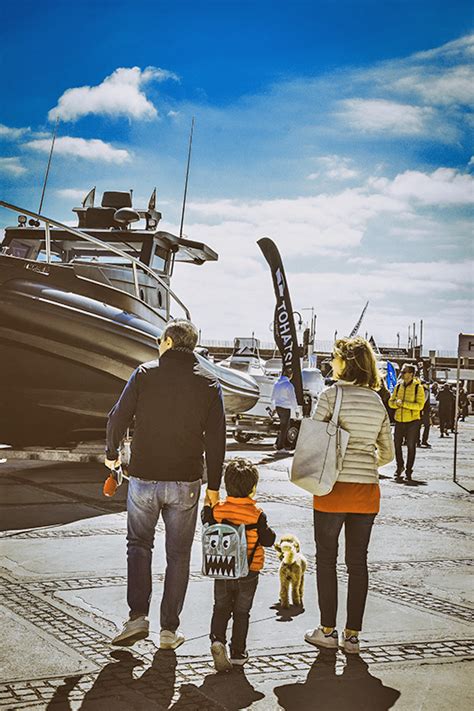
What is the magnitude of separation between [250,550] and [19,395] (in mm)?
7659

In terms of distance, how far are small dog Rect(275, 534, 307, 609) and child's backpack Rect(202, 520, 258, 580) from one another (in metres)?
0.89

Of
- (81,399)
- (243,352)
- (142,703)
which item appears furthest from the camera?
(243,352)

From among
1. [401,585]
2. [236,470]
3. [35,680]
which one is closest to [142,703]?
[35,680]

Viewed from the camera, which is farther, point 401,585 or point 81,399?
point 81,399

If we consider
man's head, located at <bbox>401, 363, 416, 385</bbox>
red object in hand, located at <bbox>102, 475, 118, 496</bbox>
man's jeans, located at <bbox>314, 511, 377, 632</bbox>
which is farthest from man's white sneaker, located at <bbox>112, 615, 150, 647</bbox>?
man's head, located at <bbox>401, 363, 416, 385</bbox>

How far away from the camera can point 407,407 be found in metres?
13.5

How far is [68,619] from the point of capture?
4762 millimetres

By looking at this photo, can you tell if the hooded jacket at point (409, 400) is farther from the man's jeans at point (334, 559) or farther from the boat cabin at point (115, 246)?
the man's jeans at point (334, 559)

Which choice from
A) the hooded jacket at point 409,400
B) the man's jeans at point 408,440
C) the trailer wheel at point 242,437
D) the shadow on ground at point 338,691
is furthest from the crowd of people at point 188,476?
the trailer wheel at point 242,437

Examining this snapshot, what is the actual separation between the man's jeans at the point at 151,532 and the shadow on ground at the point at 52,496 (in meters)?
3.15

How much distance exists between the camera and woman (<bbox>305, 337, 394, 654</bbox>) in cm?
450

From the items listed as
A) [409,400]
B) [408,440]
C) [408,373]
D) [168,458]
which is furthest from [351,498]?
[408,373]

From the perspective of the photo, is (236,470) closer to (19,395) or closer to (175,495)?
(175,495)

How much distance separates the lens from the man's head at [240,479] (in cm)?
417
